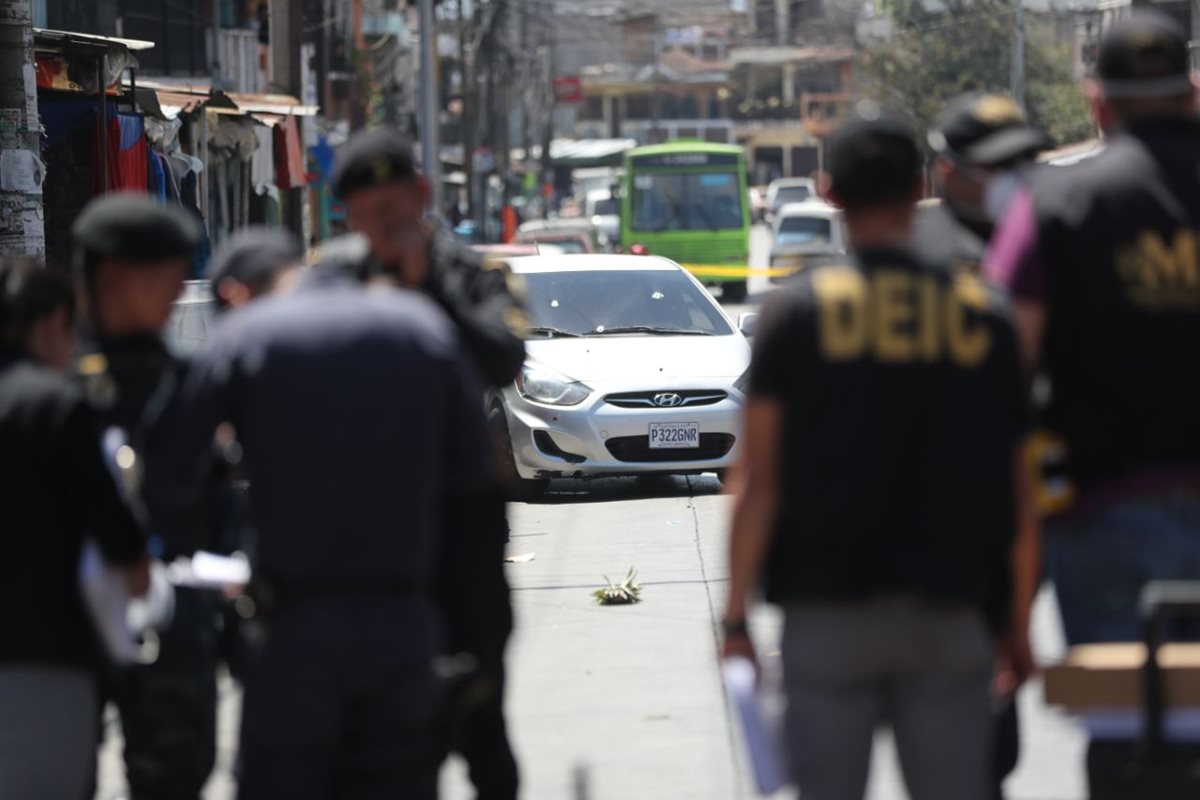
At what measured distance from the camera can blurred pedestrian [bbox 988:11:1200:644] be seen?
414 centimetres

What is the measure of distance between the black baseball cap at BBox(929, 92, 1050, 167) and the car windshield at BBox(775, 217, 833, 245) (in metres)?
36.7

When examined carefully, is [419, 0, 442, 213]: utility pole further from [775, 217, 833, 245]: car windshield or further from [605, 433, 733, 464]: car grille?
[605, 433, 733, 464]: car grille

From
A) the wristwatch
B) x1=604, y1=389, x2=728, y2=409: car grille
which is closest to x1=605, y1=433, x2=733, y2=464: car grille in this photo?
x1=604, y1=389, x2=728, y2=409: car grille

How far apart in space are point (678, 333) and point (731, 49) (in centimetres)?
11134

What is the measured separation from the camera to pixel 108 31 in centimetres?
2655

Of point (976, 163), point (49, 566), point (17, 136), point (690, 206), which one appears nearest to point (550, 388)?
point (17, 136)

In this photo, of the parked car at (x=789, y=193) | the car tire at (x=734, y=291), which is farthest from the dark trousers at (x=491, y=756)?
the parked car at (x=789, y=193)

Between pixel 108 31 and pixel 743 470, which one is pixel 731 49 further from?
pixel 743 470

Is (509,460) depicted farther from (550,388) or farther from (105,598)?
(105,598)

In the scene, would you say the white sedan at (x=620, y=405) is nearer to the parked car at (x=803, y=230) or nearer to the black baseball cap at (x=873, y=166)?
the black baseball cap at (x=873, y=166)

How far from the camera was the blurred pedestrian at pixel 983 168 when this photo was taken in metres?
4.89

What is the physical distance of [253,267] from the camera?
15.5ft

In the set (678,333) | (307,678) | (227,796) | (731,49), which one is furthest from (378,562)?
(731,49)

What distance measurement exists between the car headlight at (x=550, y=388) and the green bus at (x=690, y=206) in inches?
1038
